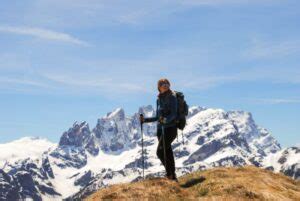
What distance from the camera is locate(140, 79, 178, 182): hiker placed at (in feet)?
71.8

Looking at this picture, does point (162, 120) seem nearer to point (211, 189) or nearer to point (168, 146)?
point (168, 146)

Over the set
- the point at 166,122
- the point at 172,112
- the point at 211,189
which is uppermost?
the point at 172,112

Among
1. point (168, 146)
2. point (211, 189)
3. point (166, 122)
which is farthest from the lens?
point (168, 146)

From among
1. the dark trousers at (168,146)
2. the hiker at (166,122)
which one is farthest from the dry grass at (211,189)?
the hiker at (166,122)

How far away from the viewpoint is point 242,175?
2209 centimetres

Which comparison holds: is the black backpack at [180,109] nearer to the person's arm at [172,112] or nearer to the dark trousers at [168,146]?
the person's arm at [172,112]

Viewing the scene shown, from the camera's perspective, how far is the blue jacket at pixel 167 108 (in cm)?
2181

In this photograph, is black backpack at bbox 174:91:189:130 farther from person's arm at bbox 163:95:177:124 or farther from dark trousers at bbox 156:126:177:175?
dark trousers at bbox 156:126:177:175

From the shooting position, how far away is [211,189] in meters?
19.7

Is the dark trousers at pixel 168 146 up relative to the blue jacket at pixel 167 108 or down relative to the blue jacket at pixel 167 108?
down

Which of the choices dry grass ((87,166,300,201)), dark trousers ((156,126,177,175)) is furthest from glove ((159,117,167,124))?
dry grass ((87,166,300,201))

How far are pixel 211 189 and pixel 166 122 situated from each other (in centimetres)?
362

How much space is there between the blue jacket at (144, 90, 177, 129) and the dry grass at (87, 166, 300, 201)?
2.49 meters

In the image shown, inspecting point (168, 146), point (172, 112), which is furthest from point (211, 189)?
point (172, 112)
